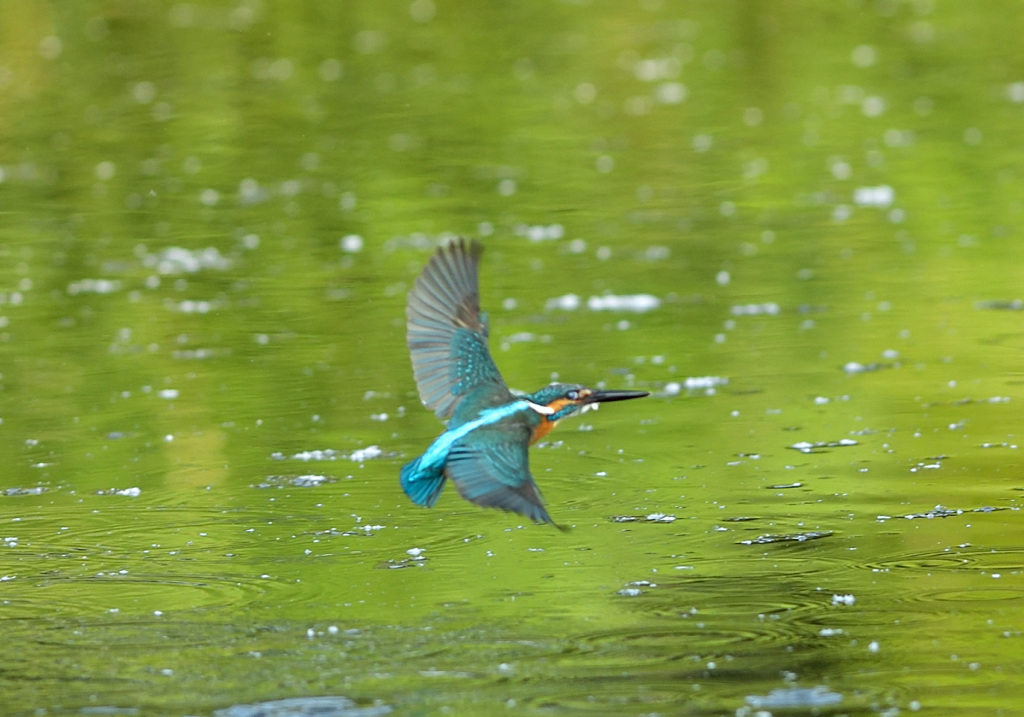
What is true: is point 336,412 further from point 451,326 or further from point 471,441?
point 471,441

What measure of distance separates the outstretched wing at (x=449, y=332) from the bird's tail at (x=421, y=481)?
46cm

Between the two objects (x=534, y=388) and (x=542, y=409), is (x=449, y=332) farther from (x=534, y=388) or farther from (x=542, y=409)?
(x=534, y=388)

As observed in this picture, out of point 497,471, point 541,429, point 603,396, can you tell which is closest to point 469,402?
point 541,429

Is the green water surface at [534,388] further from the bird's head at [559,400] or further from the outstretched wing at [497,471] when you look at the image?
the bird's head at [559,400]

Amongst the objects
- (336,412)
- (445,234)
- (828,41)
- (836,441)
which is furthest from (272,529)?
(828,41)

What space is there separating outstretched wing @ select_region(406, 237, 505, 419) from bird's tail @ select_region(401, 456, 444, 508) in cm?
46

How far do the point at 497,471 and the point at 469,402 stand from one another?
1.96 ft

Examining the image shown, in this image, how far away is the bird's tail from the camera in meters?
4.75

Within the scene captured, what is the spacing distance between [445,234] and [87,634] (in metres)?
6.35

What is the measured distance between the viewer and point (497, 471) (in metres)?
4.58

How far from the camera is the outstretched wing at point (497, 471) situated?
4.40 metres

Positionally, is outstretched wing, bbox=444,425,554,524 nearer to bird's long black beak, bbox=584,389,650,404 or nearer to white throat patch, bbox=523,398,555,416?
white throat patch, bbox=523,398,555,416

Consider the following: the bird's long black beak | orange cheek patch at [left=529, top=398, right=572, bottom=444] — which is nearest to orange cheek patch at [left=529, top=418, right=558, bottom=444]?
orange cheek patch at [left=529, top=398, right=572, bottom=444]

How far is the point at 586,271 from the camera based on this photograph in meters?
9.63
